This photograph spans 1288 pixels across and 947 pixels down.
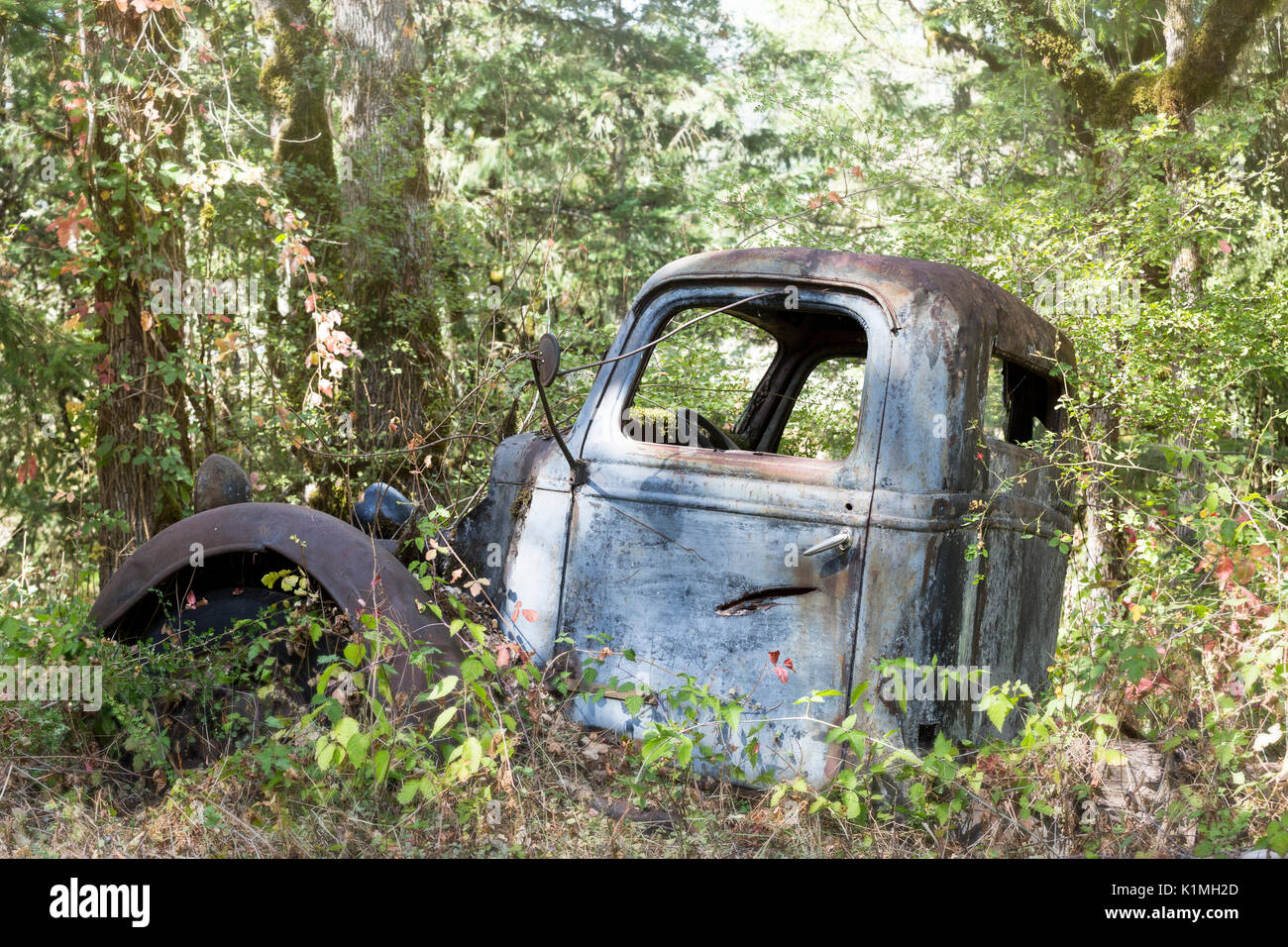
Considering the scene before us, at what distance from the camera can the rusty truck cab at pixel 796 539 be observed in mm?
3143

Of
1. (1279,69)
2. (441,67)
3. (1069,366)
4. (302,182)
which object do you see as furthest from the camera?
(441,67)

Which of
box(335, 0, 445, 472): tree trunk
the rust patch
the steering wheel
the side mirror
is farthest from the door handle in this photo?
box(335, 0, 445, 472): tree trunk

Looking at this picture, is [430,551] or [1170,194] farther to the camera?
[1170,194]

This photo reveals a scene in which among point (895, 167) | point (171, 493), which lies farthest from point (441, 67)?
point (171, 493)

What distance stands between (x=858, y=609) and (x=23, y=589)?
202 inches

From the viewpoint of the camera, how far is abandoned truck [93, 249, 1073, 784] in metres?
3.14

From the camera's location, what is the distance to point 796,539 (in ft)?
10.6

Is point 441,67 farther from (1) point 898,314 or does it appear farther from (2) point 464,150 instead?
(1) point 898,314

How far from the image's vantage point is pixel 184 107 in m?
6.52

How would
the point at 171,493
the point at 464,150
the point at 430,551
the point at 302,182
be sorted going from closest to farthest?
the point at 430,551 < the point at 171,493 < the point at 302,182 < the point at 464,150

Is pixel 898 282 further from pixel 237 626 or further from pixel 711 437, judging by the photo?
pixel 237 626

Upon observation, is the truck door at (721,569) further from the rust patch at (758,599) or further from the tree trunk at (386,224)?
the tree trunk at (386,224)

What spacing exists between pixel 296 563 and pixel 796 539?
1.75 metres

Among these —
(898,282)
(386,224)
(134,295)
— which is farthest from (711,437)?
(386,224)
